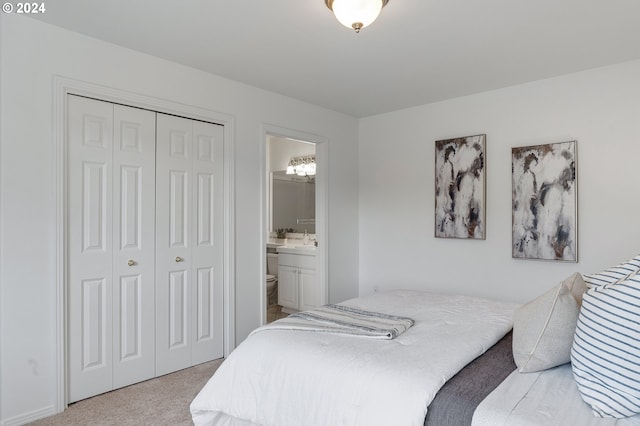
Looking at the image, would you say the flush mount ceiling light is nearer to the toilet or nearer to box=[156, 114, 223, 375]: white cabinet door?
box=[156, 114, 223, 375]: white cabinet door

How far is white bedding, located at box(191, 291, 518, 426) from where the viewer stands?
1.40 m

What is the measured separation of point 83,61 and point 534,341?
3028mm

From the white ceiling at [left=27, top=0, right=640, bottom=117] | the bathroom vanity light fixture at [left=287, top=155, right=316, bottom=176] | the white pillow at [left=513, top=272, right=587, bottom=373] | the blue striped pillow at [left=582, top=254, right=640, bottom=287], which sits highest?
the white ceiling at [left=27, top=0, right=640, bottom=117]

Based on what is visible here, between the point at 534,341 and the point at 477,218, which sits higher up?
the point at 477,218

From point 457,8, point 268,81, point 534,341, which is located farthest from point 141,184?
point 534,341

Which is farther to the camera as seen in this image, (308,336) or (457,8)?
(457,8)

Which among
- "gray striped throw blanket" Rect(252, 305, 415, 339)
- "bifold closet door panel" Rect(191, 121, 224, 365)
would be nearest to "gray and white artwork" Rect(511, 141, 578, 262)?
"gray striped throw blanket" Rect(252, 305, 415, 339)

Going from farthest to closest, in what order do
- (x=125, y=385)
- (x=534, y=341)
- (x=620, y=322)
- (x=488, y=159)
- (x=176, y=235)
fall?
(x=488, y=159)
(x=176, y=235)
(x=125, y=385)
(x=534, y=341)
(x=620, y=322)

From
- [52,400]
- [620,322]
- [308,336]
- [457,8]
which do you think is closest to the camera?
[620,322]

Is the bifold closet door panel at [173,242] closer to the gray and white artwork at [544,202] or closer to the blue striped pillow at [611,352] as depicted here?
the blue striped pillow at [611,352]

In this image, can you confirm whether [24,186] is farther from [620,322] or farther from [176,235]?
[620,322]

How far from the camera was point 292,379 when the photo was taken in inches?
64.2

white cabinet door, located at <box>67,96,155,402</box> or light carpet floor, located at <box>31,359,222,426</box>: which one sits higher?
white cabinet door, located at <box>67,96,155,402</box>

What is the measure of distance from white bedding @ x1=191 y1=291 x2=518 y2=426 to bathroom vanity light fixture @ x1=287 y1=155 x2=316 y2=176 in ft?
11.6
